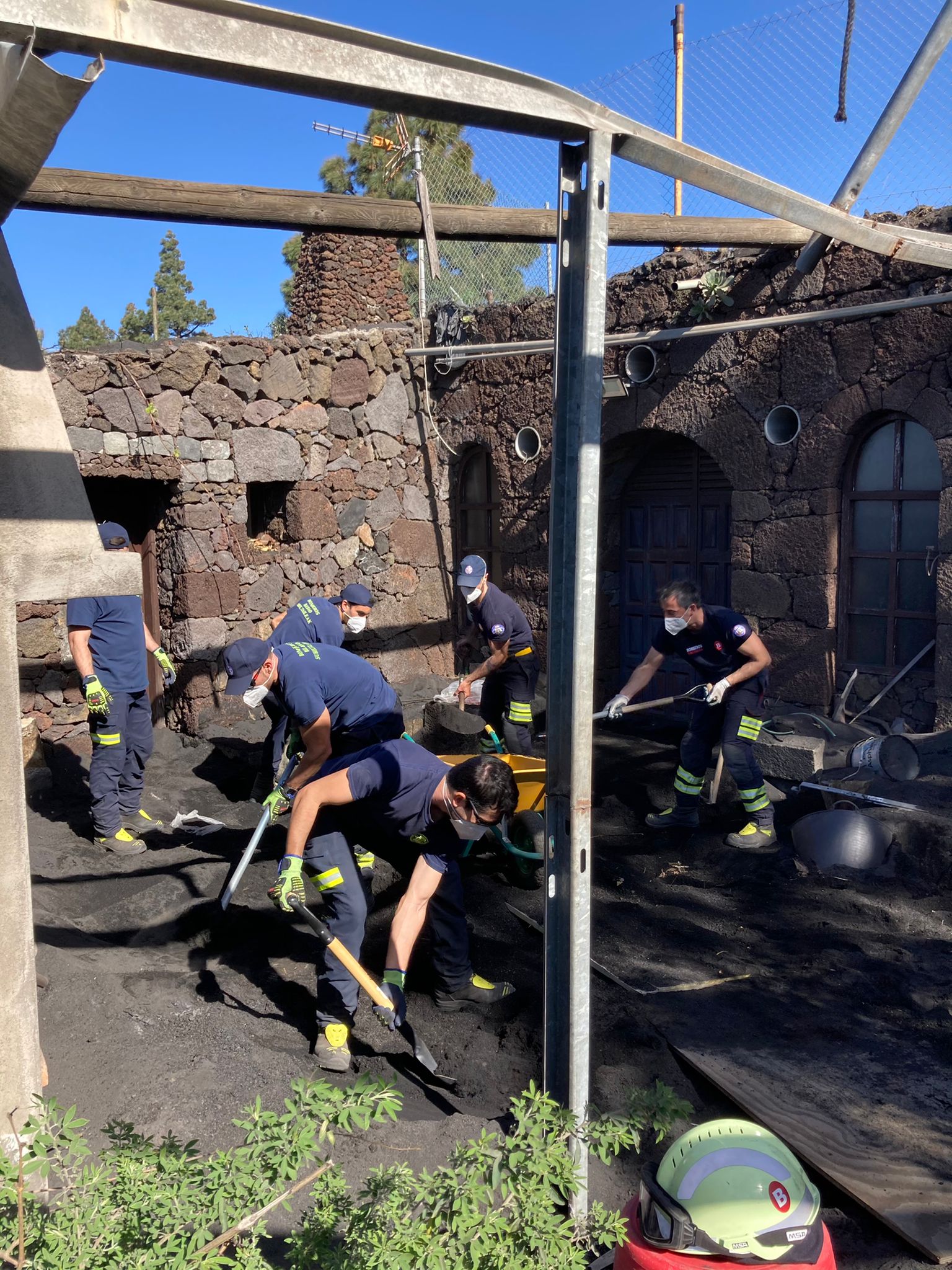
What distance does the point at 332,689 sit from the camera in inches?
188

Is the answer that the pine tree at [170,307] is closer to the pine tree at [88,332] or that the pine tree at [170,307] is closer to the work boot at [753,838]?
Result: the pine tree at [88,332]

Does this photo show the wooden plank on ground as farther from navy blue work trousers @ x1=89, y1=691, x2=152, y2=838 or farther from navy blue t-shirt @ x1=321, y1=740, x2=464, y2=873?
navy blue work trousers @ x1=89, y1=691, x2=152, y2=838

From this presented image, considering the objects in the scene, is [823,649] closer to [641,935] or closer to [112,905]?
[641,935]

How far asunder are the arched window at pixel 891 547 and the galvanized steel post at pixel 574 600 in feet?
15.9

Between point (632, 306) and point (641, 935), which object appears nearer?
point (641, 935)

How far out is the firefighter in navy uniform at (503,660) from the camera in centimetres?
676

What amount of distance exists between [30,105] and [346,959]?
9.07 feet

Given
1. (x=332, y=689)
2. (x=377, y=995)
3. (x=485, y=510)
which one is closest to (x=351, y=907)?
(x=377, y=995)

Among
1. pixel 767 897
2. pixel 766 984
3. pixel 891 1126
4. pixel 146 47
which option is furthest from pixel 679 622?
pixel 146 47

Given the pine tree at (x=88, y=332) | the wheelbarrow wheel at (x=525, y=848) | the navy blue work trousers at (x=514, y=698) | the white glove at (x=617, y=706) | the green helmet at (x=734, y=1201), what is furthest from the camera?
the pine tree at (x=88, y=332)

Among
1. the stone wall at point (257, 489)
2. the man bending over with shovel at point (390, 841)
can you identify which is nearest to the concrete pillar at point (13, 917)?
the man bending over with shovel at point (390, 841)

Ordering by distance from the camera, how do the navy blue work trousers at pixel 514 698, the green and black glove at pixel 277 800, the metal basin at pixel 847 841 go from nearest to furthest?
the green and black glove at pixel 277 800, the metal basin at pixel 847 841, the navy blue work trousers at pixel 514 698

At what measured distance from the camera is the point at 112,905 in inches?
195

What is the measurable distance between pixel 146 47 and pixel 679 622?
A: 14.8ft
